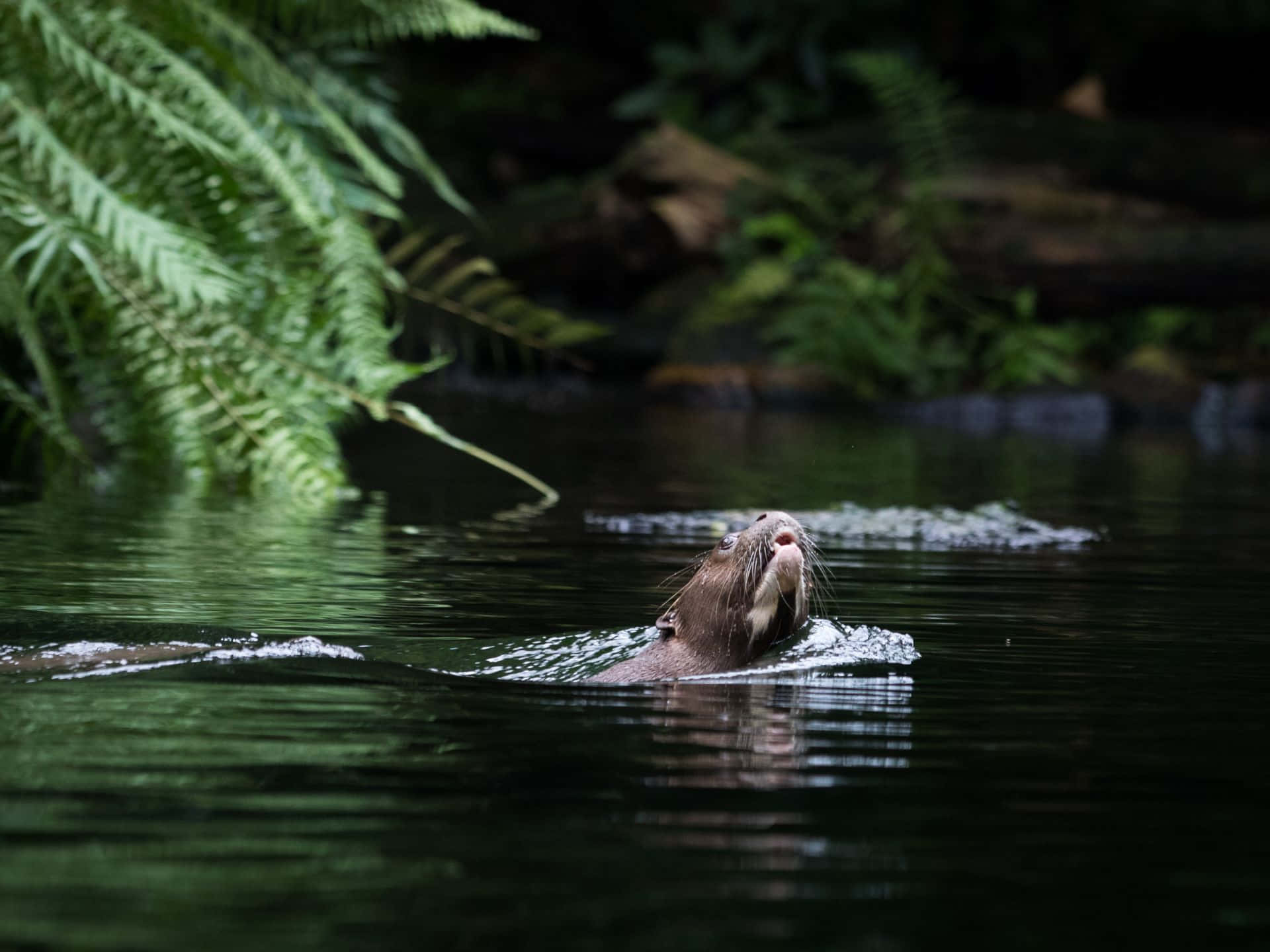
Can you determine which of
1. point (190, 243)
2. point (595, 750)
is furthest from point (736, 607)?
point (190, 243)

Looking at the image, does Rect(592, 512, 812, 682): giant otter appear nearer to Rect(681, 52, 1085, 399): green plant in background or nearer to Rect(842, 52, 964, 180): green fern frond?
Rect(681, 52, 1085, 399): green plant in background

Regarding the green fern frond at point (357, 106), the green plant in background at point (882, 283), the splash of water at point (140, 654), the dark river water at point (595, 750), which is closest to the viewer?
the dark river water at point (595, 750)

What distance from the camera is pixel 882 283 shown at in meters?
17.5

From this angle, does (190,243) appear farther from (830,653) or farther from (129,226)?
(830,653)

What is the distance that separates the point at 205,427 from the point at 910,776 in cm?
455

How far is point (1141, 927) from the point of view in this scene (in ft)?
7.29

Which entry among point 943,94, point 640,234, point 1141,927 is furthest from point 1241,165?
point 1141,927

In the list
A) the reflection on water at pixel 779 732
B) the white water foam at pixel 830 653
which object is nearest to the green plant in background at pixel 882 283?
the white water foam at pixel 830 653

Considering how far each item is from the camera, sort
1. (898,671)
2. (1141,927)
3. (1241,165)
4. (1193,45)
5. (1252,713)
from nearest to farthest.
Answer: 1. (1141,927)
2. (1252,713)
3. (898,671)
4. (1241,165)
5. (1193,45)

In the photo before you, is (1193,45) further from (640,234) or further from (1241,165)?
(640,234)

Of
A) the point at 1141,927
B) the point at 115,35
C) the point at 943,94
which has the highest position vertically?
the point at 943,94

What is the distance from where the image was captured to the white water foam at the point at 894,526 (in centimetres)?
688

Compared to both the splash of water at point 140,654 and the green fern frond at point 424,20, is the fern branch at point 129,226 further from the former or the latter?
the splash of water at point 140,654

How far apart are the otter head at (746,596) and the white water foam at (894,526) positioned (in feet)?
7.46
